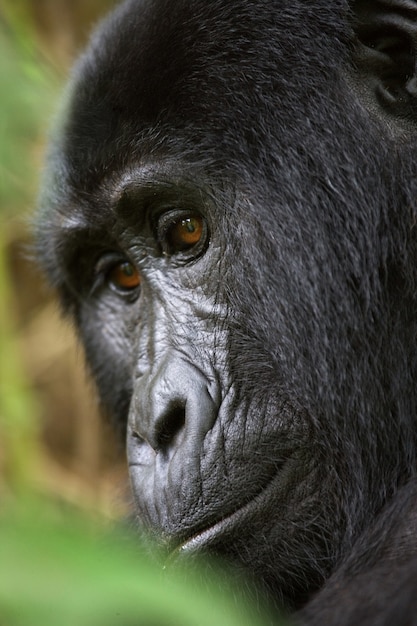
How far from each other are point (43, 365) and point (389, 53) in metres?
3.80

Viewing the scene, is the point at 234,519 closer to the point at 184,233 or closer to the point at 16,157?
the point at 184,233

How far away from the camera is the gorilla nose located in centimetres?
188

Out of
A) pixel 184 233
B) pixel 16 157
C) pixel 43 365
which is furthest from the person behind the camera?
pixel 43 365

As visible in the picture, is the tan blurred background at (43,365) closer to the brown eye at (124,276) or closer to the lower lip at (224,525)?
the brown eye at (124,276)

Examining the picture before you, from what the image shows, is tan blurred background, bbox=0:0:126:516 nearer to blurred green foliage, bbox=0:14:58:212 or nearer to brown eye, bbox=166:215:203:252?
blurred green foliage, bbox=0:14:58:212

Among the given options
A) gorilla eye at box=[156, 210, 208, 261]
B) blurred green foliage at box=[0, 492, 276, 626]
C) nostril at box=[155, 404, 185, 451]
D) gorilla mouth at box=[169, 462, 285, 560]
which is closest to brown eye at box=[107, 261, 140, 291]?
gorilla eye at box=[156, 210, 208, 261]

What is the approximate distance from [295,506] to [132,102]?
972 mm

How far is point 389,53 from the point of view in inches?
74.6

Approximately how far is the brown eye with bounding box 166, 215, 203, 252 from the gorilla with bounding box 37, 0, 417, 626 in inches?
1.7

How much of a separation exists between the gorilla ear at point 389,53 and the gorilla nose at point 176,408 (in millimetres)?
699

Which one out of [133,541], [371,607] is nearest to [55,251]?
[133,541]

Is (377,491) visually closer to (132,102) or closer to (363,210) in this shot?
(363,210)

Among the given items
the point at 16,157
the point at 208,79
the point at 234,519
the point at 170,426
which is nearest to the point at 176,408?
the point at 170,426

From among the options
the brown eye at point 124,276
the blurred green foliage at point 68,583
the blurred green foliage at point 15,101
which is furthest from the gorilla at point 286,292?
the blurred green foliage at point 68,583
